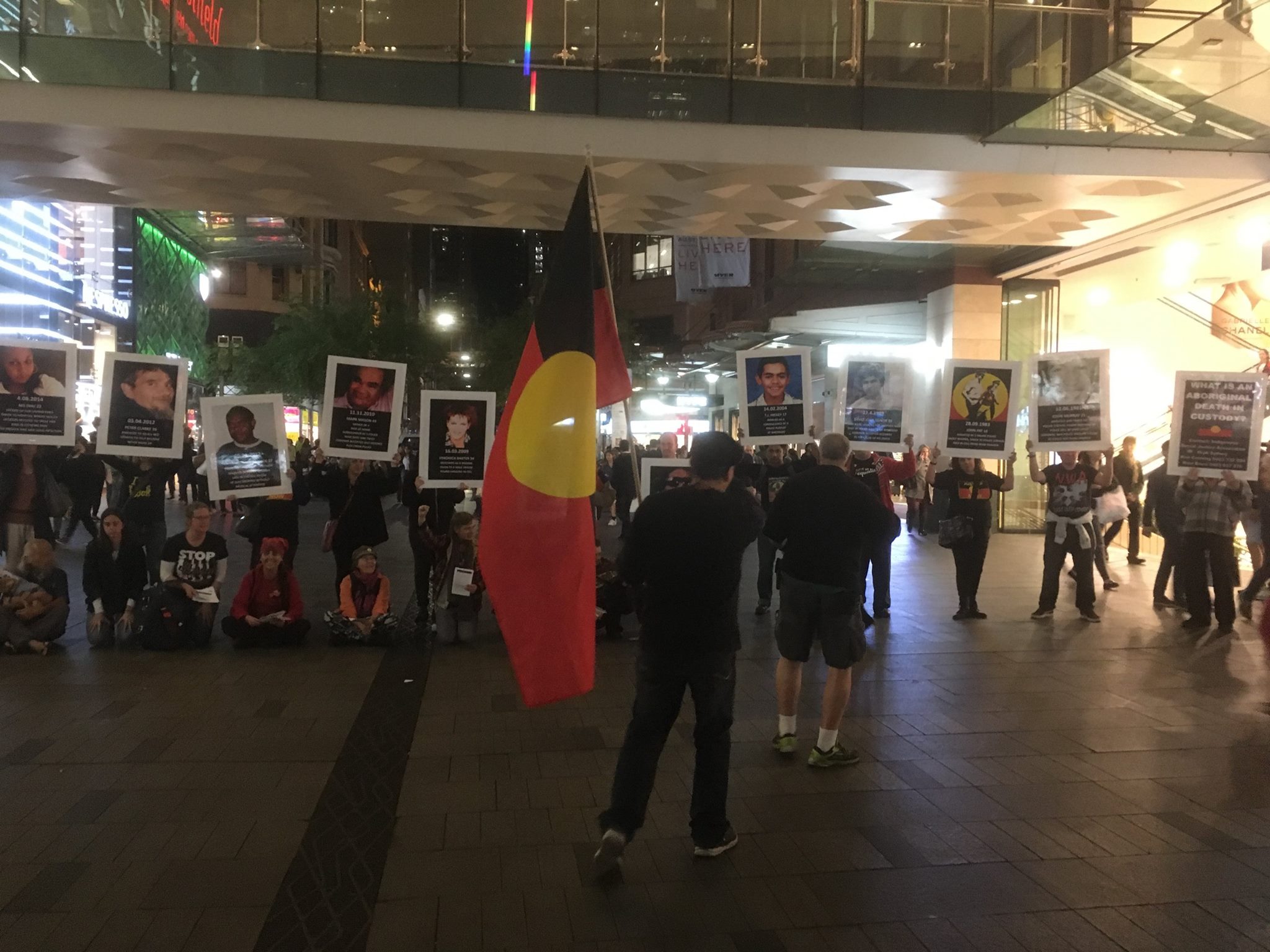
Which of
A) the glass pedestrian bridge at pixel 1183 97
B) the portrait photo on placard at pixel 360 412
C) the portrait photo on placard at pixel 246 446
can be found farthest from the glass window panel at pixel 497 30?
the glass pedestrian bridge at pixel 1183 97

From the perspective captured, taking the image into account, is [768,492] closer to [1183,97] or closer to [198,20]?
[1183,97]

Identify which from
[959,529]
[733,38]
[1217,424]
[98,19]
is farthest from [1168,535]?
[98,19]

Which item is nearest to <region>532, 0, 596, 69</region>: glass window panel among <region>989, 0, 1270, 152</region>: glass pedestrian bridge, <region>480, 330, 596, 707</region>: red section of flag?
<region>989, 0, 1270, 152</region>: glass pedestrian bridge

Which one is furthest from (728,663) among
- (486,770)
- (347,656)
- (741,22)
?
(741,22)

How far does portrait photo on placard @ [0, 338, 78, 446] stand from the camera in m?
8.74

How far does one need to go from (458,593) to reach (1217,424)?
728 cm

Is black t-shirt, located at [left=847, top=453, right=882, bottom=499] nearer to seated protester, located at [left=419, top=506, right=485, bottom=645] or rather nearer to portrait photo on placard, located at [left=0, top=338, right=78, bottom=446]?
seated protester, located at [left=419, top=506, right=485, bottom=645]

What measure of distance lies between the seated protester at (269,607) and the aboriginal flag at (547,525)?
5303 mm

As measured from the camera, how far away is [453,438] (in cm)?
923

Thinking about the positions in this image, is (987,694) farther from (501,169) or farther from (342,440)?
(501,169)

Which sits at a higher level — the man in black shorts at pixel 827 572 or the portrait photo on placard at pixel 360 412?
the portrait photo on placard at pixel 360 412

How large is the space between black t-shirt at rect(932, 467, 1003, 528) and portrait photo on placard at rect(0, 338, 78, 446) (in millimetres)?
8300

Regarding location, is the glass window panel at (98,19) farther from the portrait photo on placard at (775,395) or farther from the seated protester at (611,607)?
the seated protester at (611,607)

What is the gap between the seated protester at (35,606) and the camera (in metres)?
8.30
